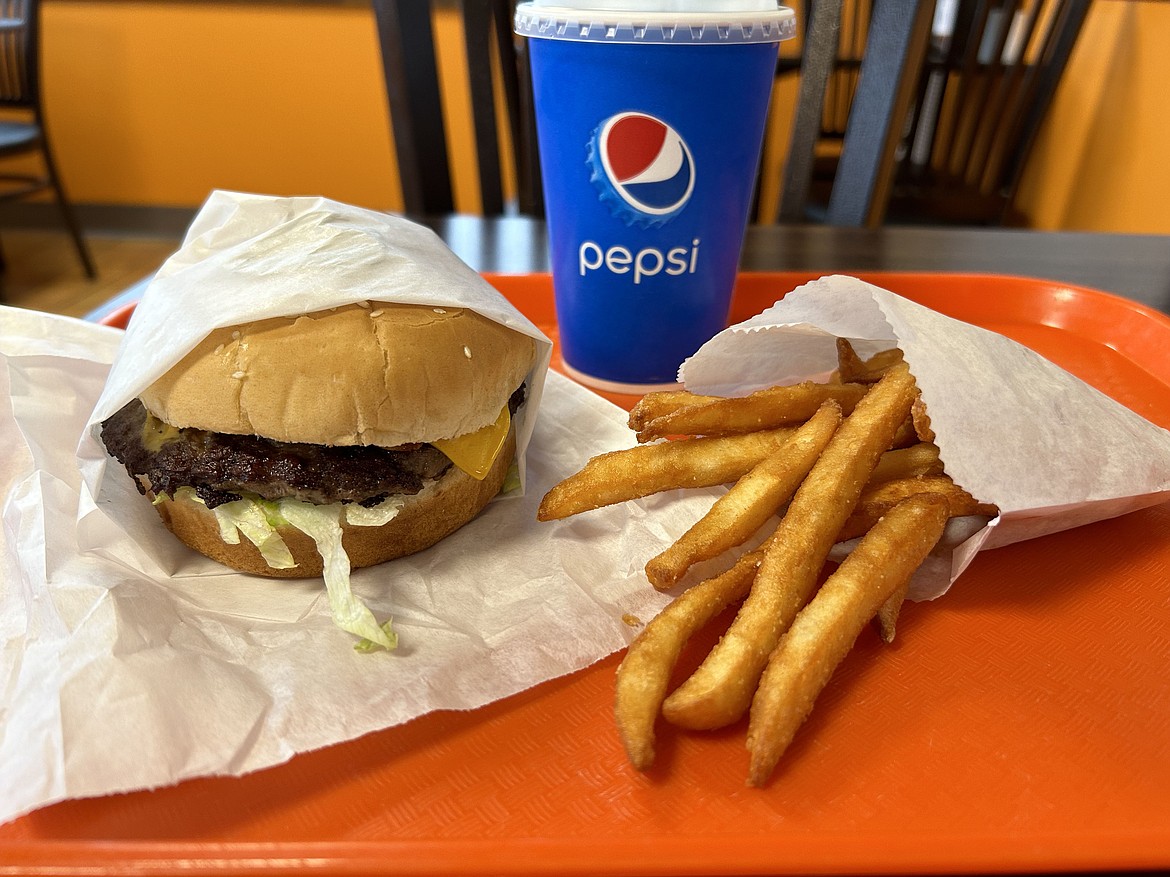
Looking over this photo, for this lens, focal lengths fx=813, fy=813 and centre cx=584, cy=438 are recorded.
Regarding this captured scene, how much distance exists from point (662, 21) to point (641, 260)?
1.33 feet

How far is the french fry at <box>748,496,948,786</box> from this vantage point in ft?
2.86

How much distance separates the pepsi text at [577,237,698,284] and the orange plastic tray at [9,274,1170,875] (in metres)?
0.75

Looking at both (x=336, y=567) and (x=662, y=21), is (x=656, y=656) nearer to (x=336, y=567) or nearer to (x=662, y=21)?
(x=336, y=567)

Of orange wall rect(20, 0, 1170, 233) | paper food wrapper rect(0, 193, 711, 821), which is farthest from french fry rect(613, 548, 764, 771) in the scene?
orange wall rect(20, 0, 1170, 233)

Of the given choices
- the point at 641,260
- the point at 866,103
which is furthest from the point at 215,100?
the point at 641,260

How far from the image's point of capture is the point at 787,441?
1185 millimetres

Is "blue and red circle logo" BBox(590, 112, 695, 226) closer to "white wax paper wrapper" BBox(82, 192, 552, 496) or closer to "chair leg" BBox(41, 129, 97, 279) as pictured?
"white wax paper wrapper" BBox(82, 192, 552, 496)

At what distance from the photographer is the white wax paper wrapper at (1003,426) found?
109 centimetres

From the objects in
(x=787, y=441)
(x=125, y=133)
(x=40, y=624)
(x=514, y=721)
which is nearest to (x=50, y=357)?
(x=40, y=624)

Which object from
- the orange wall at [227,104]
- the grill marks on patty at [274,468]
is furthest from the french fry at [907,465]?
the orange wall at [227,104]

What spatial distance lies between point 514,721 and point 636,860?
26cm

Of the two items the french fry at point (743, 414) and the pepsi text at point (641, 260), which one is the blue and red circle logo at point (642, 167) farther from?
the french fry at point (743, 414)

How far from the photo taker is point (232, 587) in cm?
121

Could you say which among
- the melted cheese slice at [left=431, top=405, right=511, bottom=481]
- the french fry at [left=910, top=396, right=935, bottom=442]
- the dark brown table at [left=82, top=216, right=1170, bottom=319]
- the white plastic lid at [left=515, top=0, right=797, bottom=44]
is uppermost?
the white plastic lid at [left=515, top=0, right=797, bottom=44]
